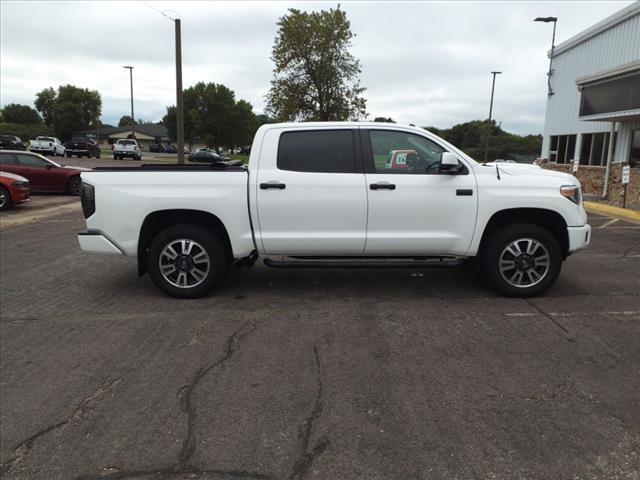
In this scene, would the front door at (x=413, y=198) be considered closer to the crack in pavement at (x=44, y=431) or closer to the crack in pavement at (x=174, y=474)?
the crack in pavement at (x=44, y=431)

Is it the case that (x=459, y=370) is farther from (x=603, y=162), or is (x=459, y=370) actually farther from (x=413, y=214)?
(x=603, y=162)

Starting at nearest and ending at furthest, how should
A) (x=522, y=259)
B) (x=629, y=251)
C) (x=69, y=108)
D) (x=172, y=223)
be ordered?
(x=522, y=259)
(x=172, y=223)
(x=629, y=251)
(x=69, y=108)

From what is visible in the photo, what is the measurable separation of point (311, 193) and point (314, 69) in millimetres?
34585

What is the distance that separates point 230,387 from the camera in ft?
12.3

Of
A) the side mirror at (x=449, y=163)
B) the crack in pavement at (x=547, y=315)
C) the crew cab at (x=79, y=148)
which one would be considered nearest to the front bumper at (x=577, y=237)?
the crack in pavement at (x=547, y=315)

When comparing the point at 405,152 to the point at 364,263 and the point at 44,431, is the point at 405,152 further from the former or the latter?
the point at 44,431

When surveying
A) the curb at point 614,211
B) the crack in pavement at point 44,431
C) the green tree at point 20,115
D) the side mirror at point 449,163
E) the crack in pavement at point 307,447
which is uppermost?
the green tree at point 20,115

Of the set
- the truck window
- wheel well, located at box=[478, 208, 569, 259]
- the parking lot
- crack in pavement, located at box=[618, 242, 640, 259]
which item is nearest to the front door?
the truck window

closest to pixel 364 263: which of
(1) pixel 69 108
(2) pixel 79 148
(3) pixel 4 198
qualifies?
(3) pixel 4 198

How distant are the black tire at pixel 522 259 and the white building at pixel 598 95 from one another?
11.0 metres

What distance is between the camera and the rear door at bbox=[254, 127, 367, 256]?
5.54m

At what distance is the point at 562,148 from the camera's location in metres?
23.5

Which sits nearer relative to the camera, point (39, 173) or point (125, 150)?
point (39, 173)

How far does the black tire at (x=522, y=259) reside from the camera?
5.62 meters
